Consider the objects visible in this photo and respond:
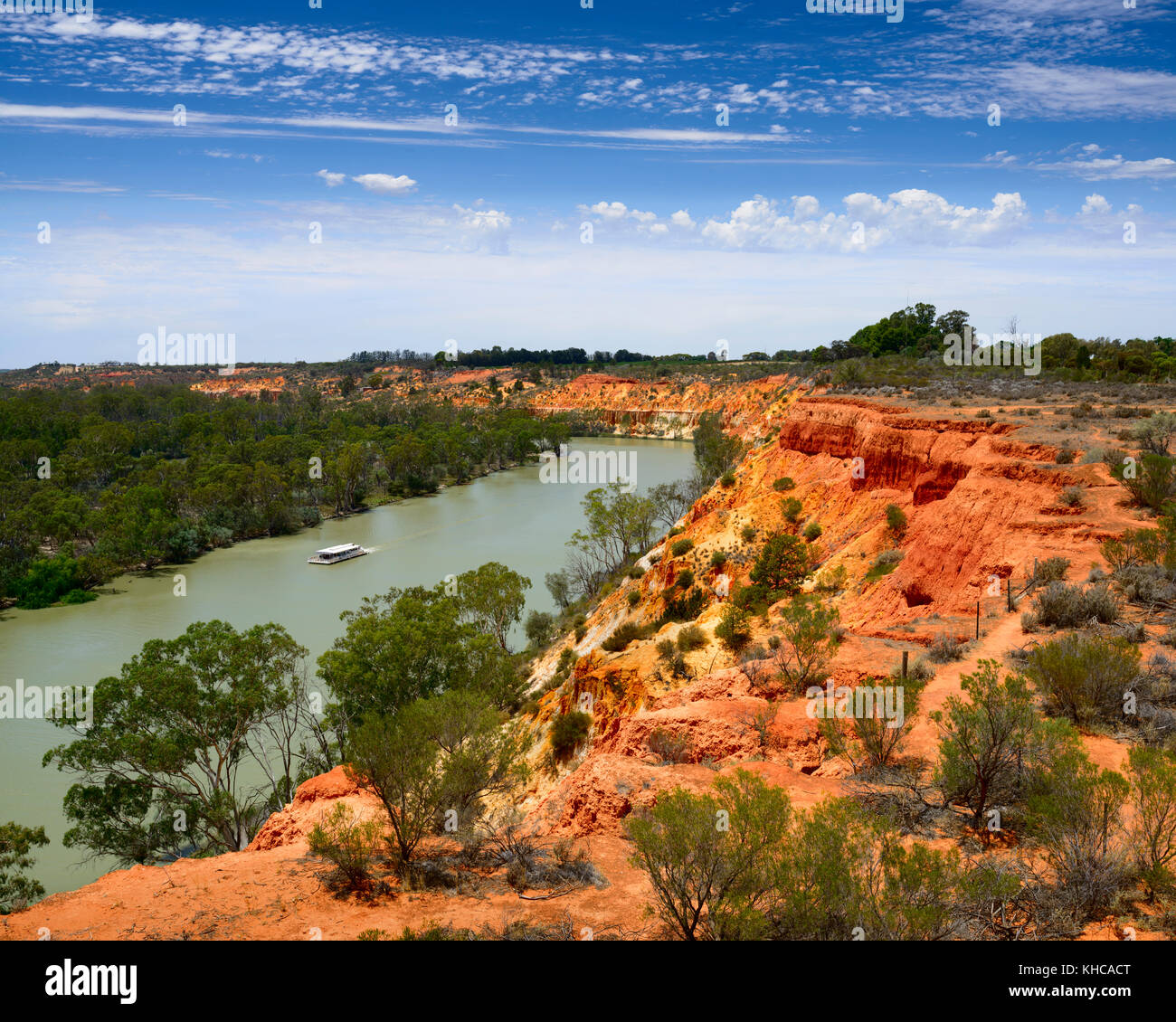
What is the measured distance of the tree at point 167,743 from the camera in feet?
55.7

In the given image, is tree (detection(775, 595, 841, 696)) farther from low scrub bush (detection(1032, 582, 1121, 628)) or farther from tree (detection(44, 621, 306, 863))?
tree (detection(44, 621, 306, 863))

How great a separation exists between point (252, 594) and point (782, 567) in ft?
96.3

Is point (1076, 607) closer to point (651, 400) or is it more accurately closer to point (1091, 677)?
point (1091, 677)

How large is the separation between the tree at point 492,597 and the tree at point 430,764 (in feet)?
43.9

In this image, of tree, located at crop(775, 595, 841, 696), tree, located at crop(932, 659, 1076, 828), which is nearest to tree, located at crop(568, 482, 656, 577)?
tree, located at crop(775, 595, 841, 696)

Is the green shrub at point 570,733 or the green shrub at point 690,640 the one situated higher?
the green shrub at point 690,640

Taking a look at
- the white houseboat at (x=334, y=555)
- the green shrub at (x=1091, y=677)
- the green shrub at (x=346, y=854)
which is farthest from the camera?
the white houseboat at (x=334, y=555)

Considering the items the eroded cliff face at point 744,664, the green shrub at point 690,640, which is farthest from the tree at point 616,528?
the green shrub at point 690,640

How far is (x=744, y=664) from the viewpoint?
54.6 ft

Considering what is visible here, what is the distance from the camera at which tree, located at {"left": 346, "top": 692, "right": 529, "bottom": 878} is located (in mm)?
11320

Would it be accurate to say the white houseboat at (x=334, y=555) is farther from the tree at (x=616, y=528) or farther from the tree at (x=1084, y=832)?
the tree at (x=1084, y=832)

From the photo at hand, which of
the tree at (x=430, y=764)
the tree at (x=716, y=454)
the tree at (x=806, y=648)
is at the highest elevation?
the tree at (x=716, y=454)

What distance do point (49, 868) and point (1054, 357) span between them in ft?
203
